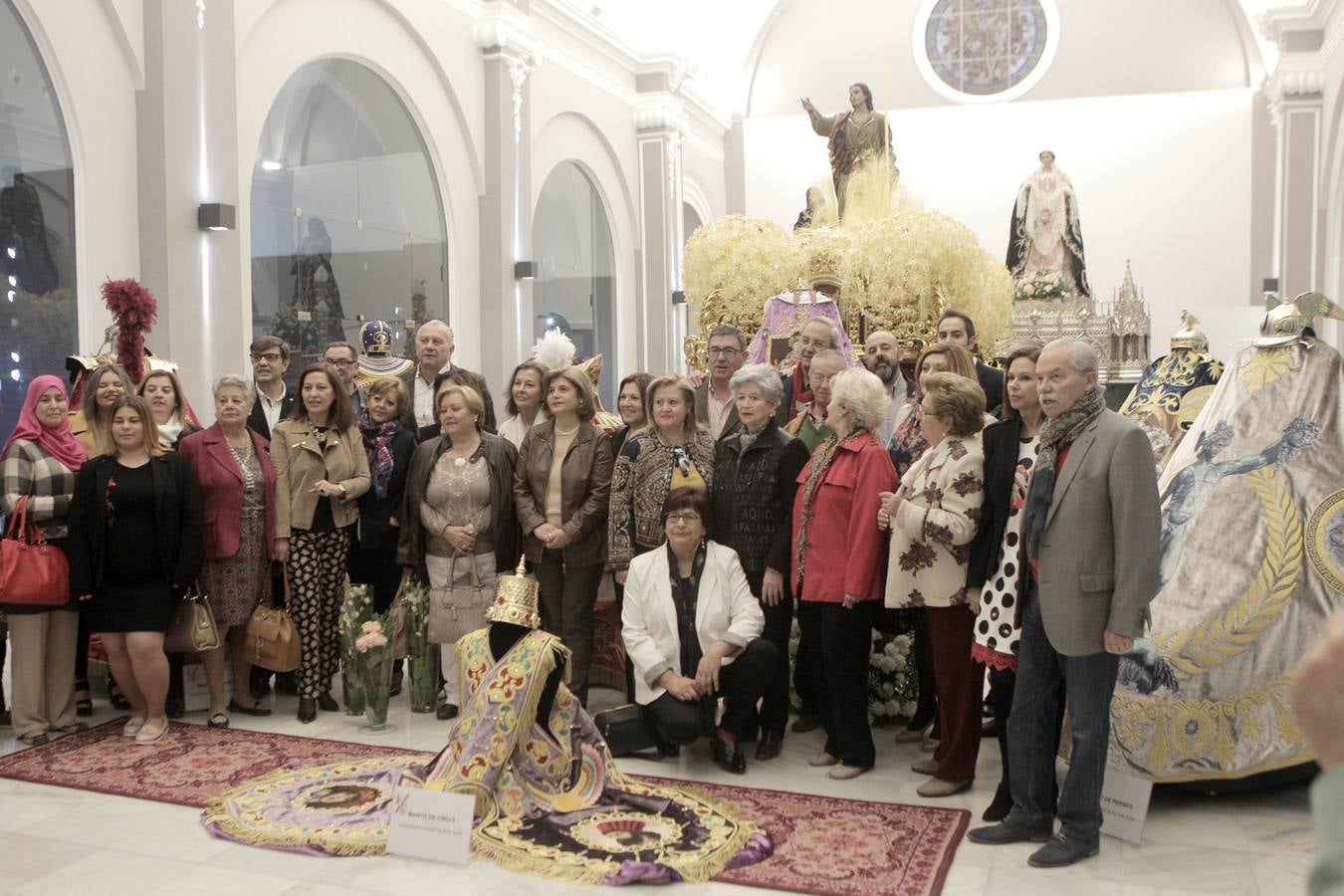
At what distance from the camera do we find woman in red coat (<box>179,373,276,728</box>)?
19.4 ft

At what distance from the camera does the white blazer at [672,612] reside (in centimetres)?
513

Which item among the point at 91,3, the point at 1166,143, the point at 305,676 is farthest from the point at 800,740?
the point at 1166,143

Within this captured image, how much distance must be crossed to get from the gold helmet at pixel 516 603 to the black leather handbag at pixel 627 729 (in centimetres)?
88

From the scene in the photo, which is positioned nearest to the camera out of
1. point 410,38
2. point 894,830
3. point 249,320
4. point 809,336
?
point 894,830

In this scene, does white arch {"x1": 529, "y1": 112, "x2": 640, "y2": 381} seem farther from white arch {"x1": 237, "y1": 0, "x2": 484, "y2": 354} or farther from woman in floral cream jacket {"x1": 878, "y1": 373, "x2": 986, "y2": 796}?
woman in floral cream jacket {"x1": 878, "y1": 373, "x2": 986, "y2": 796}

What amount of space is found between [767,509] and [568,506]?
3.54ft

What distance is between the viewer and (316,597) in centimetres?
616

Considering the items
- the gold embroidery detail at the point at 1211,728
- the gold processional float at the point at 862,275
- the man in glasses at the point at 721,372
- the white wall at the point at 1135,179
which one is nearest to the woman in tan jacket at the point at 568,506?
the man in glasses at the point at 721,372

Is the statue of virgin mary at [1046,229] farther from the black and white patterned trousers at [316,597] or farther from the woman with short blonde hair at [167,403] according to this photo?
the woman with short blonde hair at [167,403]

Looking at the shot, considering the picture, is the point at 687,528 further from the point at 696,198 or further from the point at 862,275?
the point at 696,198

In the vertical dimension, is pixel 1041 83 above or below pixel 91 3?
above

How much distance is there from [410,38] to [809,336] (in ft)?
24.6

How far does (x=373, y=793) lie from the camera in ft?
15.9

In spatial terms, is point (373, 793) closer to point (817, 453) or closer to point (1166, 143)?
point (817, 453)
